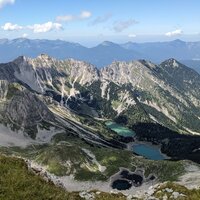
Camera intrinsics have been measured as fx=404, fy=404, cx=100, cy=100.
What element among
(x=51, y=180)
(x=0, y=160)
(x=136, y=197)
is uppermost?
(x=0, y=160)

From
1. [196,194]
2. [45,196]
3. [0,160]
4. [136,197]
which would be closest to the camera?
[45,196]

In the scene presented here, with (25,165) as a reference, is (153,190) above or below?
below

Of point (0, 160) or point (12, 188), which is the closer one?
point (12, 188)

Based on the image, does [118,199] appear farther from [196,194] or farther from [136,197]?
[196,194]

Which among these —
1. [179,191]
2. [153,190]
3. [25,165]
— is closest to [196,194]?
[179,191]

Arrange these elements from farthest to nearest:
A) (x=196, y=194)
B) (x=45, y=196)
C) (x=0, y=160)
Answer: (x=196, y=194) → (x=0, y=160) → (x=45, y=196)

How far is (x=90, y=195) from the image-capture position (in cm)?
8312

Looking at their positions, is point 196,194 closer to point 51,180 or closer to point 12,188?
point 51,180

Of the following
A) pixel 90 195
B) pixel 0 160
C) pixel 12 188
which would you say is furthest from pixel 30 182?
pixel 90 195

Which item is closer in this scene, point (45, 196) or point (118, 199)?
point (45, 196)

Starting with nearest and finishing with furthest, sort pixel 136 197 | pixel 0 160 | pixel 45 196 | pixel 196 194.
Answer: pixel 45 196 < pixel 0 160 < pixel 196 194 < pixel 136 197

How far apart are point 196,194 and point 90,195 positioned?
2135cm

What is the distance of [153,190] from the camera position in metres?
87.8

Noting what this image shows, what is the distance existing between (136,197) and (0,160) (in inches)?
1219
